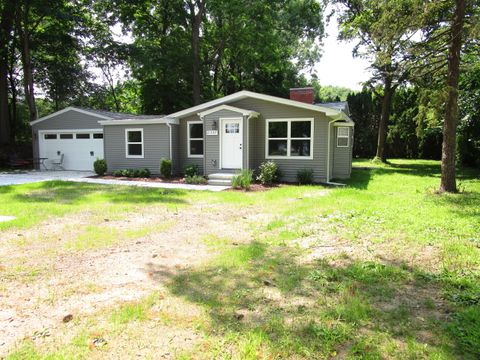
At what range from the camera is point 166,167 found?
13.5m

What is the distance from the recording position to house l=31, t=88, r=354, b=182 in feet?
39.4

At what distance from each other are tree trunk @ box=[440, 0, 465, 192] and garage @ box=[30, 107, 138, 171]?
43.7 feet

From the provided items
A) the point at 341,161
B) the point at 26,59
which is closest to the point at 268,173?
the point at 341,161

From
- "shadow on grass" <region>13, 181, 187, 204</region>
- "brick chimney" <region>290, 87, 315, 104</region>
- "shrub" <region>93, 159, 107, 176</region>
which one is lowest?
"shadow on grass" <region>13, 181, 187, 204</region>

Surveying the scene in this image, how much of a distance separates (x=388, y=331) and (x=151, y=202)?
6.58m

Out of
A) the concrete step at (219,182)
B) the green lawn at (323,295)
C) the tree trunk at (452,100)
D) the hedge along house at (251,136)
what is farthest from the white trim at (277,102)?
the green lawn at (323,295)

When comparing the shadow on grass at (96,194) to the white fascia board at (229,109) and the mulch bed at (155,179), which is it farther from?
the white fascia board at (229,109)

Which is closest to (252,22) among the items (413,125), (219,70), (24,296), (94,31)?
(219,70)

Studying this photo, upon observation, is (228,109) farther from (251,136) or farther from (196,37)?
(196,37)

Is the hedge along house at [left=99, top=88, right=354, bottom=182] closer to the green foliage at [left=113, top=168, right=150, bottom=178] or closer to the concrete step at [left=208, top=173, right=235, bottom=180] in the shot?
the concrete step at [left=208, top=173, right=235, bottom=180]

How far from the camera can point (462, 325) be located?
269 cm

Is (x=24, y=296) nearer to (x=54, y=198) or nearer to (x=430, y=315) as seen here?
(x=430, y=315)

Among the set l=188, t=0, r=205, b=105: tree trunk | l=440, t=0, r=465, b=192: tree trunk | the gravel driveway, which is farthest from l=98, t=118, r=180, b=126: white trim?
l=440, t=0, r=465, b=192: tree trunk

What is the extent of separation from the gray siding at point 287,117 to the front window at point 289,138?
0.60 feet
